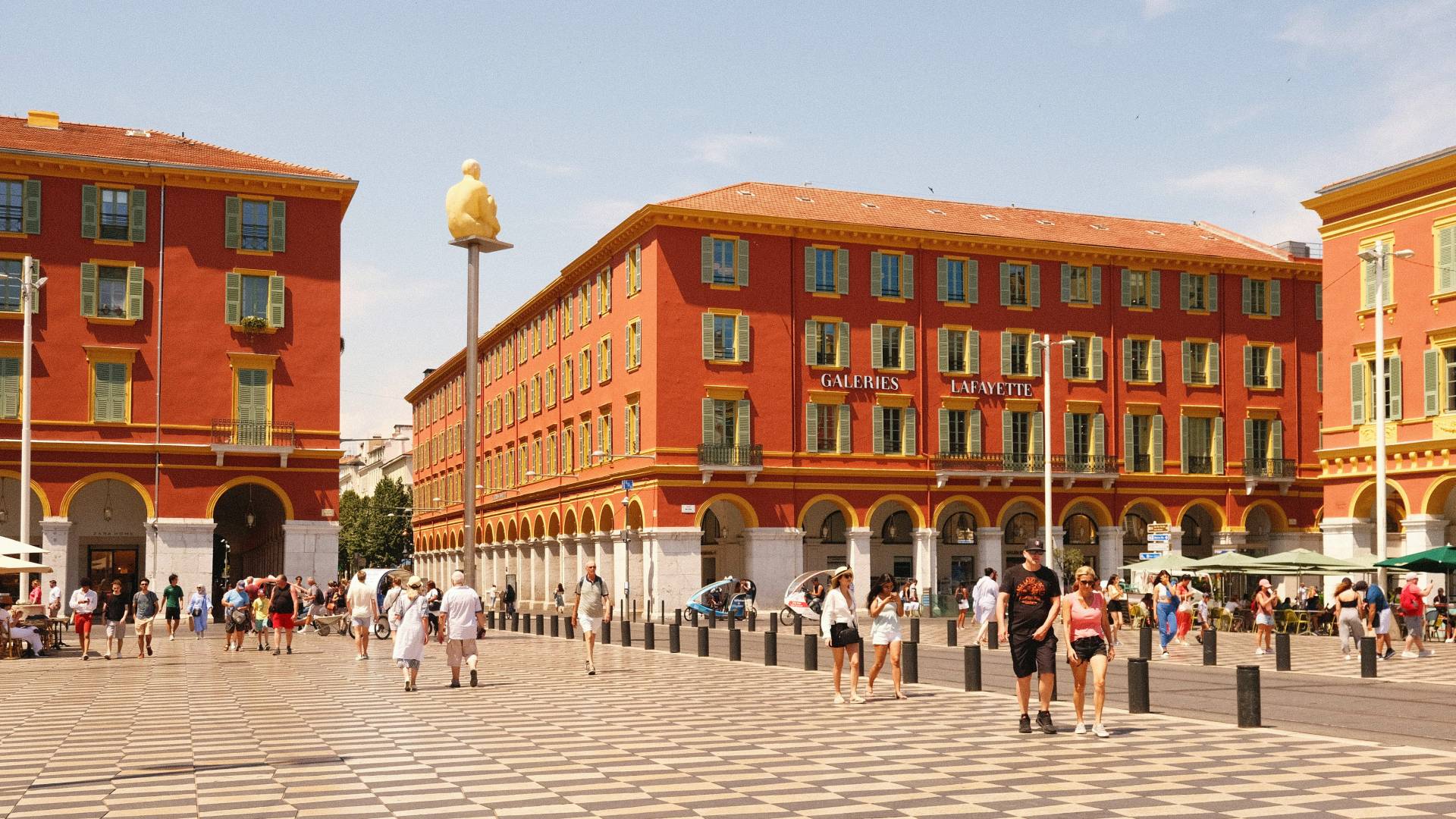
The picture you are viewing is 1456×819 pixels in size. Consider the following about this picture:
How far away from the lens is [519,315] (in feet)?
254

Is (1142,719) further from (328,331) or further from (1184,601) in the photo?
(328,331)

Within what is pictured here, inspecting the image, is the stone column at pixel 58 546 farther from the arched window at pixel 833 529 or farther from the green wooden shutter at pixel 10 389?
the arched window at pixel 833 529

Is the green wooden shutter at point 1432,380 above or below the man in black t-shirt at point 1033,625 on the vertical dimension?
above

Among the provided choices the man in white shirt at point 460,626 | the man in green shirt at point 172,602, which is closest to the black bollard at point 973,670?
the man in white shirt at point 460,626

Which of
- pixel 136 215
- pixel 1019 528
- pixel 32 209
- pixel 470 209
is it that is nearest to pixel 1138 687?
pixel 470 209

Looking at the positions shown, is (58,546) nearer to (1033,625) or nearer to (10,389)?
(10,389)

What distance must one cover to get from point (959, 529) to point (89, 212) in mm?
33486

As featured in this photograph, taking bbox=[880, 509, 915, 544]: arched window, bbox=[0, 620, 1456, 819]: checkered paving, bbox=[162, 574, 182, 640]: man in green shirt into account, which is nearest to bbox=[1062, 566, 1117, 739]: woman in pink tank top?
bbox=[0, 620, 1456, 819]: checkered paving

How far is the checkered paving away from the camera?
404 inches

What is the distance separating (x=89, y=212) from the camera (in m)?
46.8

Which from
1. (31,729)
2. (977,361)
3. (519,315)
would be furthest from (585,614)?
(519,315)

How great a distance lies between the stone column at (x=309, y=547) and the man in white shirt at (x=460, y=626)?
26971 mm

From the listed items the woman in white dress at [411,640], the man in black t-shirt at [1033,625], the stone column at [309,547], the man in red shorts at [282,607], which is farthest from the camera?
the stone column at [309,547]

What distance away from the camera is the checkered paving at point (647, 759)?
10273 millimetres
